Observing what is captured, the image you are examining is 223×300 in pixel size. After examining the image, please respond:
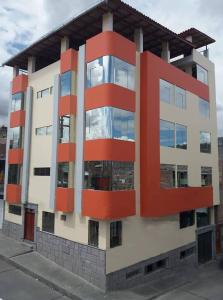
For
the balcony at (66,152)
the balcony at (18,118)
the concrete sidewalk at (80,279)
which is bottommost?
the concrete sidewalk at (80,279)

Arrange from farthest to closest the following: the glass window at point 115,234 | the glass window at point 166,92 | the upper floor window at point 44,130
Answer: the upper floor window at point 44,130 → the glass window at point 166,92 → the glass window at point 115,234

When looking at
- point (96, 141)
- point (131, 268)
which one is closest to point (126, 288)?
point (131, 268)

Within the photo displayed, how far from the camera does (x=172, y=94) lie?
71.8ft

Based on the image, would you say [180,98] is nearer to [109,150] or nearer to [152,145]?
[152,145]

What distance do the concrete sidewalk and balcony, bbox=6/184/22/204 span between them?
3348 millimetres

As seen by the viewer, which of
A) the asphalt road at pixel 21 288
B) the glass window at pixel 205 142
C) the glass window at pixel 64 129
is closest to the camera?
the asphalt road at pixel 21 288

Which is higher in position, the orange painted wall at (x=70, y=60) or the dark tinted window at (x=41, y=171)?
the orange painted wall at (x=70, y=60)

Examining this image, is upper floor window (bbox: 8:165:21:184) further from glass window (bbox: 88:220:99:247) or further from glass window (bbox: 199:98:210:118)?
glass window (bbox: 199:98:210:118)

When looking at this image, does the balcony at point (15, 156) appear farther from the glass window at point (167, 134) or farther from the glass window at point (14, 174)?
the glass window at point (167, 134)

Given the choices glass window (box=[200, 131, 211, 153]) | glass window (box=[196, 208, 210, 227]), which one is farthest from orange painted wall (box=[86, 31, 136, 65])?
glass window (box=[196, 208, 210, 227])

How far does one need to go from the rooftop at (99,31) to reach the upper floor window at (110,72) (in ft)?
10.9

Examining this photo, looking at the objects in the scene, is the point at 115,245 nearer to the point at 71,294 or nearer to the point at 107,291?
the point at 107,291

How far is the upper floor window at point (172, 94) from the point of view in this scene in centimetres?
2097

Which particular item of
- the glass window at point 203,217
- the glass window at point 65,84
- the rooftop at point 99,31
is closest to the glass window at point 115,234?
the glass window at point 65,84
